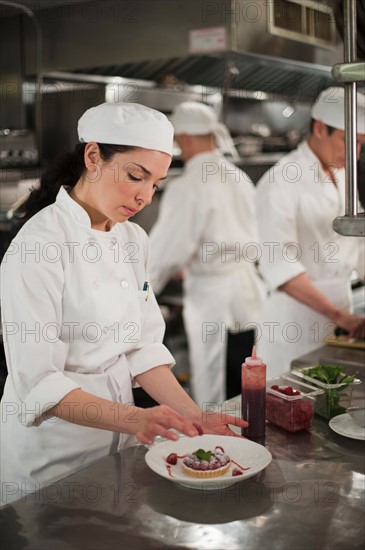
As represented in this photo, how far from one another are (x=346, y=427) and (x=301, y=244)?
1.49 metres

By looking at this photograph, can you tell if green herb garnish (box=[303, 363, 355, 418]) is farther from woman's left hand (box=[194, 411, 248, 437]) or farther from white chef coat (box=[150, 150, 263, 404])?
white chef coat (box=[150, 150, 263, 404])

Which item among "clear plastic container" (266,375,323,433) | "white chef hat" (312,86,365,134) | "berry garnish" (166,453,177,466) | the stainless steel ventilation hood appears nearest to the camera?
"berry garnish" (166,453,177,466)

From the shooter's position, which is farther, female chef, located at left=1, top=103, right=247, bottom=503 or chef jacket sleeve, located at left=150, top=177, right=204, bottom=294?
chef jacket sleeve, located at left=150, top=177, right=204, bottom=294

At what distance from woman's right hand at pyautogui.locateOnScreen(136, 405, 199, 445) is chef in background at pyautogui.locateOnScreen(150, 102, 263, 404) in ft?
9.23

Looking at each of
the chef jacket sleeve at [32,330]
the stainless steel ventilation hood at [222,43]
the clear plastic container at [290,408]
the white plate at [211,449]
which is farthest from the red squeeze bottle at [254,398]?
the stainless steel ventilation hood at [222,43]

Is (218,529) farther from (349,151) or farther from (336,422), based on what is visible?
(349,151)

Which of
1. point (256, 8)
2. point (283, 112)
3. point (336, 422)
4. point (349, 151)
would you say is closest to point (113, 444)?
point (336, 422)

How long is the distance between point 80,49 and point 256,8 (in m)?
1.07

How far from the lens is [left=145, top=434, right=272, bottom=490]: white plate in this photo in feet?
5.51

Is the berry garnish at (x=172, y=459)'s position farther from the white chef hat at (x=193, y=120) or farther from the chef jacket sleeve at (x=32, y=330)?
the white chef hat at (x=193, y=120)

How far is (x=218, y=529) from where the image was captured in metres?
1.54

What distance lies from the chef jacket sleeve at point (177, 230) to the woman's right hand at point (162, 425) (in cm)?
281

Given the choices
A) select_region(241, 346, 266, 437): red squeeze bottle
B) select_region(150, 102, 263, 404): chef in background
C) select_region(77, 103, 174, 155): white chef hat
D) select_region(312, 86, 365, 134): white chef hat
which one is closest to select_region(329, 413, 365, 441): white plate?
select_region(241, 346, 266, 437): red squeeze bottle

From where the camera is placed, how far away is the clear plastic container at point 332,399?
216 centimetres
